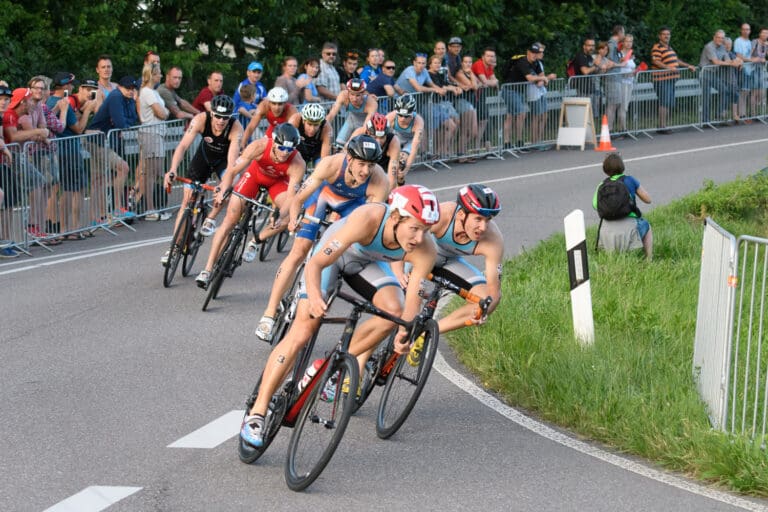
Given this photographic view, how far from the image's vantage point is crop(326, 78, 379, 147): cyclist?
1769cm

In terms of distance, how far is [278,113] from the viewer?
50.1 feet

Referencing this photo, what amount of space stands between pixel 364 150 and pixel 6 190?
6694 mm

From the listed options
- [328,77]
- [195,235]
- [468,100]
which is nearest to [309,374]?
[195,235]

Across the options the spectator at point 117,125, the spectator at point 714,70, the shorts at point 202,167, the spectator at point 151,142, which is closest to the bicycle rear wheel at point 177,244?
the shorts at point 202,167

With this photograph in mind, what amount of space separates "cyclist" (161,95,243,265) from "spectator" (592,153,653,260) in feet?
12.5

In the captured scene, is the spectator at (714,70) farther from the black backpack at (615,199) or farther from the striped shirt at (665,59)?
the black backpack at (615,199)

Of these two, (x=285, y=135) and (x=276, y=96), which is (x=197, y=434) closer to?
(x=285, y=135)

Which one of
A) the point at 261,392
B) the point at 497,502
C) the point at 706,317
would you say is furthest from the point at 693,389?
the point at 261,392

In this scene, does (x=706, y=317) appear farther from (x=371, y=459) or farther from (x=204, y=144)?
(x=204, y=144)

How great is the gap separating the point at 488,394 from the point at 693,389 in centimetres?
149

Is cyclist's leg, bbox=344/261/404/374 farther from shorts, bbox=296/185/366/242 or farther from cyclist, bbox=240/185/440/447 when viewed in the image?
shorts, bbox=296/185/366/242

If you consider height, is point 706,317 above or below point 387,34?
below

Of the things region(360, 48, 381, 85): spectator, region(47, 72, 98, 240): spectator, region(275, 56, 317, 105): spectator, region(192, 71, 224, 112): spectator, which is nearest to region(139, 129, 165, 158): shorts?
region(47, 72, 98, 240): spectator

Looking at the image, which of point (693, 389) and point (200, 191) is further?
point (200, 191)
